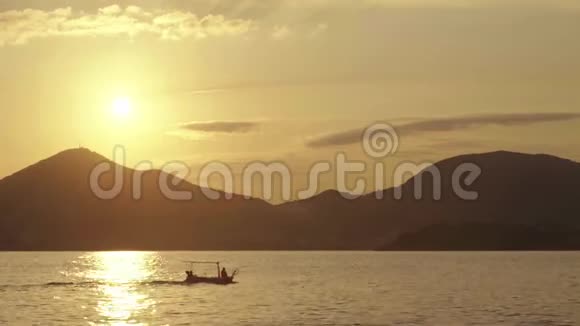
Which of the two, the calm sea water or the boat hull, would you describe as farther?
the boat hull

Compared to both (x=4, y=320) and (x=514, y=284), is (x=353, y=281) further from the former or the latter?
(x=4, y=320)

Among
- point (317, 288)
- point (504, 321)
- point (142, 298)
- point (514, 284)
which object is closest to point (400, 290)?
point (317, 288)

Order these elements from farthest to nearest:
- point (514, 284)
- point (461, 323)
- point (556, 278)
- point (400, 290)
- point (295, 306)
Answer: point (556, 278)
point (514, 284)
point (400, 290)
point (295, 306)
point (461, 323)

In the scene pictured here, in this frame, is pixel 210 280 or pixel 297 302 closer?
pixel 297 302

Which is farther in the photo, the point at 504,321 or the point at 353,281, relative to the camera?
the point at 353,281

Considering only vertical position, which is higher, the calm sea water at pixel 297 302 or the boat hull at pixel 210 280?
the boat hull at pixel 210 280

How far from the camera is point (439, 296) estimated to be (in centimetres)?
13188

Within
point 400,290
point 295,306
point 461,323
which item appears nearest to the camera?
point 461,323

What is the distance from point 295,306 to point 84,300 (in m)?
28.4

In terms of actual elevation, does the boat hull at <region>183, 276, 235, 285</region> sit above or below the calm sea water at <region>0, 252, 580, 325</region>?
above

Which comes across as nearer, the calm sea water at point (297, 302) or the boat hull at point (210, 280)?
the calm sea water at point (297, 302)

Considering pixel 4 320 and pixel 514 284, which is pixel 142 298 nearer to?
pixel 4 320

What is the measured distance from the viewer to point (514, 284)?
541 feet

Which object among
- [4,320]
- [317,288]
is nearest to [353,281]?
[317,288]
